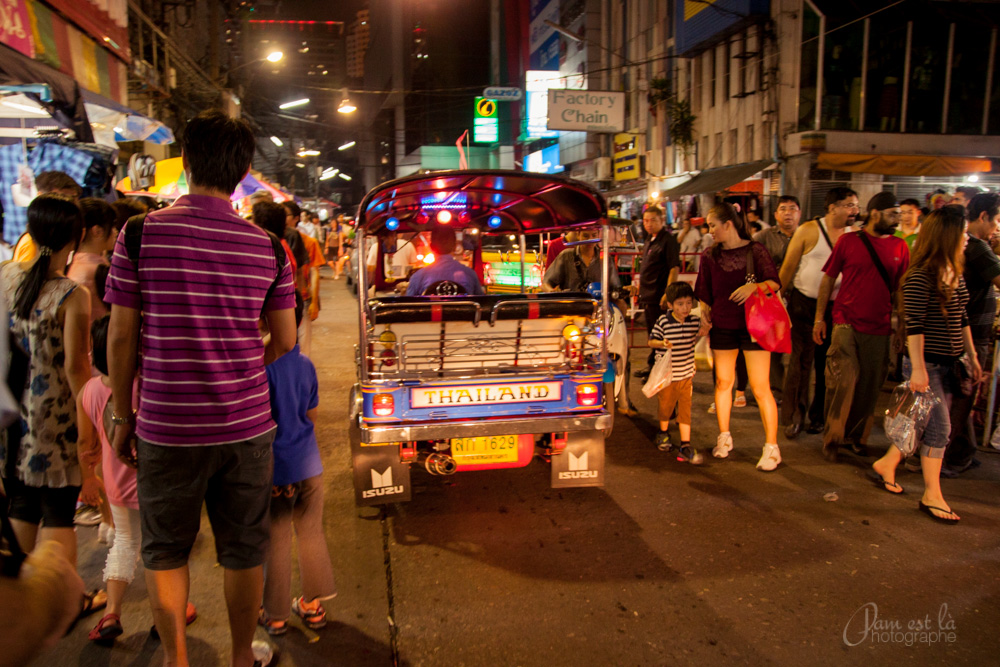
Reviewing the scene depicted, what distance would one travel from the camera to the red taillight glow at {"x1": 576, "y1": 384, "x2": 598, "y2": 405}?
4.15m

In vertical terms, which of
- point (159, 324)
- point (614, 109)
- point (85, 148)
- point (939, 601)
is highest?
point (614, 109)

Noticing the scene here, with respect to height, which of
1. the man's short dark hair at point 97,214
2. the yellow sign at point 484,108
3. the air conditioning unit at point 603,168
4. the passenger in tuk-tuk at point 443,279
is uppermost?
the yellow sign at point 484,108

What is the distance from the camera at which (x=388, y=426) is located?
12.7ft

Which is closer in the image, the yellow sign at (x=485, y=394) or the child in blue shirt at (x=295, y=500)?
the child in blue shirt at (x=295, y=500)

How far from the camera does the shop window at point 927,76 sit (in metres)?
15.4

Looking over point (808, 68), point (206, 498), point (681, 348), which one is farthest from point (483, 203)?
point (808, 68)

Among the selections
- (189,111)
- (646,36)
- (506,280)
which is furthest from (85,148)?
(646,36)

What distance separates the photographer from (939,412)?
13.9 feet

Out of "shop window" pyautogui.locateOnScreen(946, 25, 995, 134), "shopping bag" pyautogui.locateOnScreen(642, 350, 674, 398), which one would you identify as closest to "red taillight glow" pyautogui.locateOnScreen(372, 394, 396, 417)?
"shopping bag" pyautogui.locateOnScreen(642, 350, 674, 398)

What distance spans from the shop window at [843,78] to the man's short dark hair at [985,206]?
12.1 metres

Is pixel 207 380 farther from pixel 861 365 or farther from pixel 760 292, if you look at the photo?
pixel 861 365

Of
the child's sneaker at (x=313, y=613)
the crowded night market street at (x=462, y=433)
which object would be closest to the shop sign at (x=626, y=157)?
the crowded night market street at (x=462, y=433)

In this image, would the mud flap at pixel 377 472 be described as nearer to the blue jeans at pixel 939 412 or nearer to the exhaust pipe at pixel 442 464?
the exhaust pipe at pixel 442 464

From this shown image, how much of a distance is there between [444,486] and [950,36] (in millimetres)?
17771
